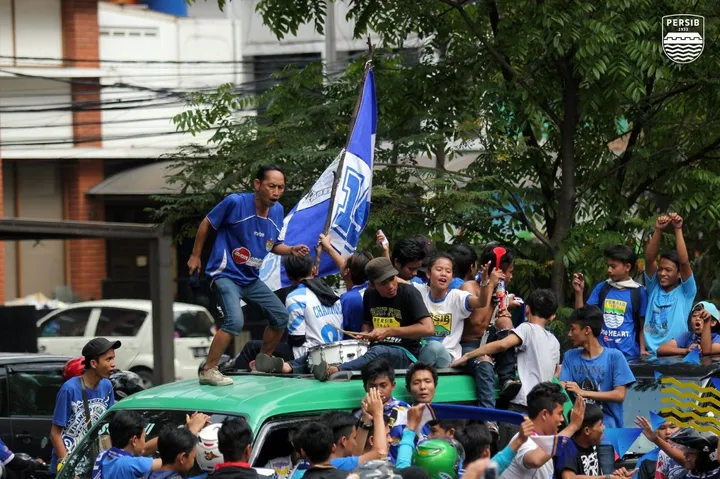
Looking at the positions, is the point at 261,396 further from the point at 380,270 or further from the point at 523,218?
the point at 523,218

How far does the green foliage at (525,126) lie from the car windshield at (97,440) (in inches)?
195

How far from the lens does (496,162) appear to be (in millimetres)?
12109

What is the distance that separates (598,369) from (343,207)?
2.74m

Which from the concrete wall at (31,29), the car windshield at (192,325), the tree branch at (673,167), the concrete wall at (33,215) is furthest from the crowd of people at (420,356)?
A: the concrete wall at (33,215)

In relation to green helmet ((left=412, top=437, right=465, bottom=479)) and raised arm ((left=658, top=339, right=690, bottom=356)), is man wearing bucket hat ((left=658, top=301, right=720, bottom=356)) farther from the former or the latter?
green helmet ((left=412, top=437, right=465, bottom=479))

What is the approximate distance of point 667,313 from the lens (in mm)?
9164

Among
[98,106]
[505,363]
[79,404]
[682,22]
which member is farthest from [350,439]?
[98,106]

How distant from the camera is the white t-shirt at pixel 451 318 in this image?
8055 millimetres

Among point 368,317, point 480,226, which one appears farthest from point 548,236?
point 368,317

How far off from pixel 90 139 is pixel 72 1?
3.08 m

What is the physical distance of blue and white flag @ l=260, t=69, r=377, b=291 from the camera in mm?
9539

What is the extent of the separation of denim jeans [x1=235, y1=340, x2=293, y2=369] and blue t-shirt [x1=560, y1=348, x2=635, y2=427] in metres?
1.99

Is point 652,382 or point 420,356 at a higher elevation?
point 420,356

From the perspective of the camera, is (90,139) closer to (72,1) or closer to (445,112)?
(72,1)
